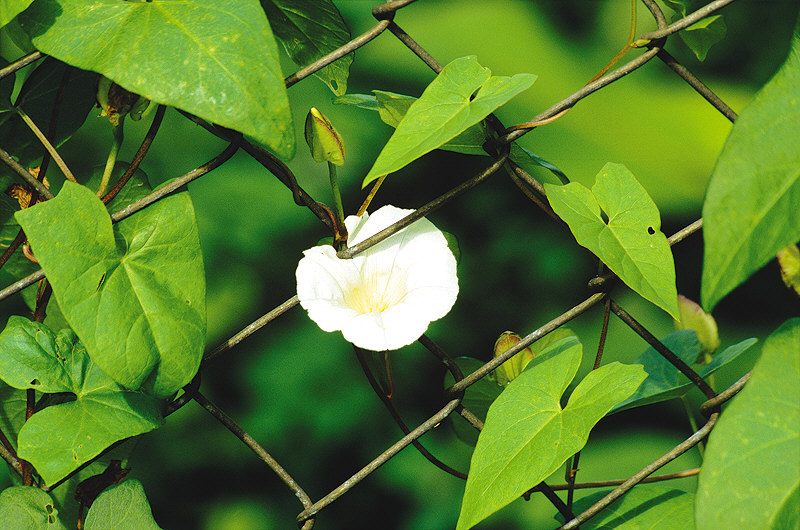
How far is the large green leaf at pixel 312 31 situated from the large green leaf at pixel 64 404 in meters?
0.32

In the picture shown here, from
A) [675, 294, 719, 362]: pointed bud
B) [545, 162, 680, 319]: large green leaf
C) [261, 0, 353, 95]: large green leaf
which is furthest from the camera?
[675, 294, 719, 362]: pointed bud

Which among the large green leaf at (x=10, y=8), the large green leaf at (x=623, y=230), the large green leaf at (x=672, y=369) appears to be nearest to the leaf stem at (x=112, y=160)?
the large green leaf at (x=10, y=8)

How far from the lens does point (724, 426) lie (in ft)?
1.43

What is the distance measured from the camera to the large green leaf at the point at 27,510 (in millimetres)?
535

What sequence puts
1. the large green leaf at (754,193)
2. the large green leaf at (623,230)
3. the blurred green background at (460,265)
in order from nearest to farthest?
the large green leaf at (754,193)
the large green leaf at (623,230)
the blurred green background at (460,265)

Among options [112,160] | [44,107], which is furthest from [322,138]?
[44,107]

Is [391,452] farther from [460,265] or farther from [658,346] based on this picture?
[460,265]

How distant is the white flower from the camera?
505 millimetres

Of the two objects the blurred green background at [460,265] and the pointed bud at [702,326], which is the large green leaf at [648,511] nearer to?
the pointed bud at [702,326]

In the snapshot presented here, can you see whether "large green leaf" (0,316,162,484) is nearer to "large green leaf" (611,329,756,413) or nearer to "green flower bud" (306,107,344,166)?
"green flower bud" (306,107,344,166)

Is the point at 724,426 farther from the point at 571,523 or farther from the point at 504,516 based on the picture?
the point at 504,516

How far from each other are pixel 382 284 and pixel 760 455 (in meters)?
0.31

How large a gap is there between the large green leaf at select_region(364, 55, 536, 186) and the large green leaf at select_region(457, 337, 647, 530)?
0.21 metres

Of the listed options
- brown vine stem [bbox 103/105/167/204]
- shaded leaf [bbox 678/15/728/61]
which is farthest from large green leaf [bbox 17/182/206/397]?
shaded leaf [bbox 678/15/728/61]
